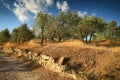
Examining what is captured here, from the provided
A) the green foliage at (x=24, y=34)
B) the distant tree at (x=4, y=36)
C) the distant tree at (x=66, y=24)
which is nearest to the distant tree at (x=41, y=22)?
the distant tree at (x=66, y=24)

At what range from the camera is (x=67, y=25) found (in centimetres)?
4488

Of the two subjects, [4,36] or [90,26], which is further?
[4,36]

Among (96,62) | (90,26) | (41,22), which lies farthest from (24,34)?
(96,62)

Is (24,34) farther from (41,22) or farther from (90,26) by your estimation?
(90,26)

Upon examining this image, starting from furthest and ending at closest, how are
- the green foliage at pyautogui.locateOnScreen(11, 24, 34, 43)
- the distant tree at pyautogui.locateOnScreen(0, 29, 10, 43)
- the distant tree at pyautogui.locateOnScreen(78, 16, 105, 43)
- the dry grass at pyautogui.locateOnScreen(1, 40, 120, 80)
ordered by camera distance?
the distant tree at pyautogui.locateOnScreen(0, 29, 10, 43) < the green foliage at pyautogui.locateOnScreen(11, 24, 34, 43) < the distant tree at pyautogui.locateOnScreen(78, 16, 105, 43) < the dry grass at pyautogui.locateOnScreen(1, 40, 120, 80)

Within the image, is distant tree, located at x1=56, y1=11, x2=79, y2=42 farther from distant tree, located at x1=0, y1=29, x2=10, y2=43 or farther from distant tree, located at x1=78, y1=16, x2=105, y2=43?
distant tree, located at x1=0, y1=29, x2=10, y2=43

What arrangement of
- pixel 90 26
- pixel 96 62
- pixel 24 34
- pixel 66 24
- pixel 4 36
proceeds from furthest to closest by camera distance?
pixel 4 36 → pixel 24 34 → pixel 66 24 → pixel 90 26 → pixel 96 62

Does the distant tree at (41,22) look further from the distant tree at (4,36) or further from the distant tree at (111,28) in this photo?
the distant tree at (4,36)

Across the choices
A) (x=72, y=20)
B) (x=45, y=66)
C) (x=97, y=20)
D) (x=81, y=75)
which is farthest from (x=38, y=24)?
(x=81, y=75)

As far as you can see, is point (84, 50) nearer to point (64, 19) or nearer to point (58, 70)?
point (58, 70)

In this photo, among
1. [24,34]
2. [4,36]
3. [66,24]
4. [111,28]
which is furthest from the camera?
[4,36]

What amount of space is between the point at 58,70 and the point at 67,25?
30.4 meters

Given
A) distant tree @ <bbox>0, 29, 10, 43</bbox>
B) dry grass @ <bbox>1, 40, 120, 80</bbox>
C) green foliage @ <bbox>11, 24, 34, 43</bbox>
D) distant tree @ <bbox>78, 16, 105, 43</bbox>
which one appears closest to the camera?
dry grass @ <bbox>1, 40, 120, 80</bbox>

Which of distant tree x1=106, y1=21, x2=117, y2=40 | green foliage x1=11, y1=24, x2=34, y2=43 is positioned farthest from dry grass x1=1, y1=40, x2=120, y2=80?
A: green foliage x1=11, y1=24, x2=34, y2=43
